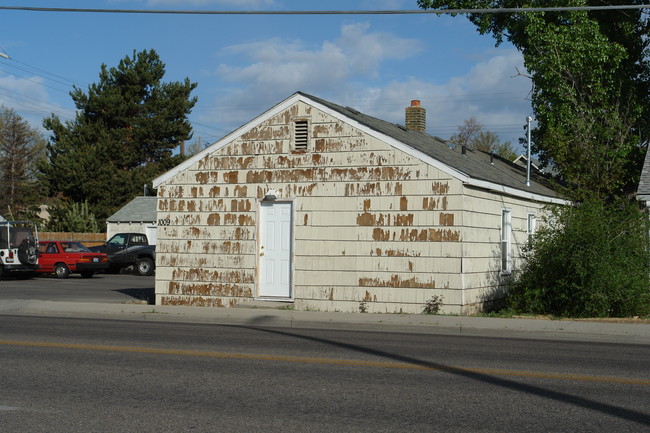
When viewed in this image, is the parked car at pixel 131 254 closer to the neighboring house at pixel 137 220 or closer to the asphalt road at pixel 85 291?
the asphalt road at pixel 85 291

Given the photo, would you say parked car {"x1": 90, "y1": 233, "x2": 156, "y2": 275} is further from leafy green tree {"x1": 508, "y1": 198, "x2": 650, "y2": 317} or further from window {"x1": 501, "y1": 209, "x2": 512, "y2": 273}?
leafy green tree {"x1": 508, "y1": 198, "x2": 650, "y2": 317}

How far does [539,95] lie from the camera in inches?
998

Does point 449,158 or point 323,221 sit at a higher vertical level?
point 449,158

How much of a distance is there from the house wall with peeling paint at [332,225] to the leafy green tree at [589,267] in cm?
137

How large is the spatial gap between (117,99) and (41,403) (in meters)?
48.2

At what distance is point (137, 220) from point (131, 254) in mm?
11666

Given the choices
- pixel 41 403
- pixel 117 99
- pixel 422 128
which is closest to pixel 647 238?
pixel 422 128

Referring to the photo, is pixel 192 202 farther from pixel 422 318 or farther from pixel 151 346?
pixel 151 346

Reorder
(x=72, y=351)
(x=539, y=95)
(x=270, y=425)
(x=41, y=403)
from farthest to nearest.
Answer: (x=539, y=95), (x=72, y=351), (x=41, y=403), (x=270, y=425)

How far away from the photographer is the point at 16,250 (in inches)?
1120

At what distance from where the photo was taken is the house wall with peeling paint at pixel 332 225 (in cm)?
1578

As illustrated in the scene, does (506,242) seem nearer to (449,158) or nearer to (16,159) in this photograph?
(449,158)

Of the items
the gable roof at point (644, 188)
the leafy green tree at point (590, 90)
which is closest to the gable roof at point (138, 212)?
the leafy green tree at point (590, 90)

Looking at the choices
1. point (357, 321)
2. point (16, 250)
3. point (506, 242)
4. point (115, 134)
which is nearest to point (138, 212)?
point (115, 134)
